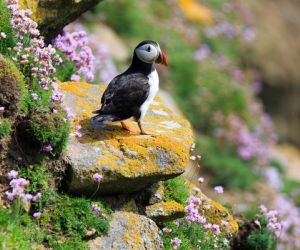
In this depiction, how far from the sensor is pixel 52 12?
8.08 meters

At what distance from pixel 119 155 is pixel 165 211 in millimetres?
767

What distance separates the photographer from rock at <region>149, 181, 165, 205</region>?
702 centimetres

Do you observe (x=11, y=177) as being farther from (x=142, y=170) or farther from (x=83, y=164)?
(x=142, y=170)

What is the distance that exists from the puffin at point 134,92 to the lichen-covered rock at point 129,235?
91 cm

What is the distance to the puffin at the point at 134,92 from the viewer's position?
671 cm

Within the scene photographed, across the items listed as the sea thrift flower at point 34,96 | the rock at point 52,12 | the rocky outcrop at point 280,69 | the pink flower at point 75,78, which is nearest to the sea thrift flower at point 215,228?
the sea thrift flower at point 34,96

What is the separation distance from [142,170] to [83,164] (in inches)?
22.6

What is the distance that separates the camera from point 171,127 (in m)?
7.52

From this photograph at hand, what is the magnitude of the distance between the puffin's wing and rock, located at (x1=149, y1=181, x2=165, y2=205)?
84 cm

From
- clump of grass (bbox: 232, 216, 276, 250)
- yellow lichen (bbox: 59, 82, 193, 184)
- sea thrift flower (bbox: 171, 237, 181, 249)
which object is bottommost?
clump of grass (bbox: 232, 216, 276, 250)

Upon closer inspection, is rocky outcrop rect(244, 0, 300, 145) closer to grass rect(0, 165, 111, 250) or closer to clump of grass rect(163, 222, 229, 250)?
clump of grass rect(163, 222, 229, 250)

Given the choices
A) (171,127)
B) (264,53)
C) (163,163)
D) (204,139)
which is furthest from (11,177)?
(264,53)

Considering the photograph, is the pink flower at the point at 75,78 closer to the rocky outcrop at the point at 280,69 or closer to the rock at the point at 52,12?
the rock at the point at 52,12

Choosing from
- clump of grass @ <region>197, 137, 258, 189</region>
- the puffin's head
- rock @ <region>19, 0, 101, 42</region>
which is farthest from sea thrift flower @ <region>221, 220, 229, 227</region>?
clump of grass @ <region>197, 137, 258, 189</region>
